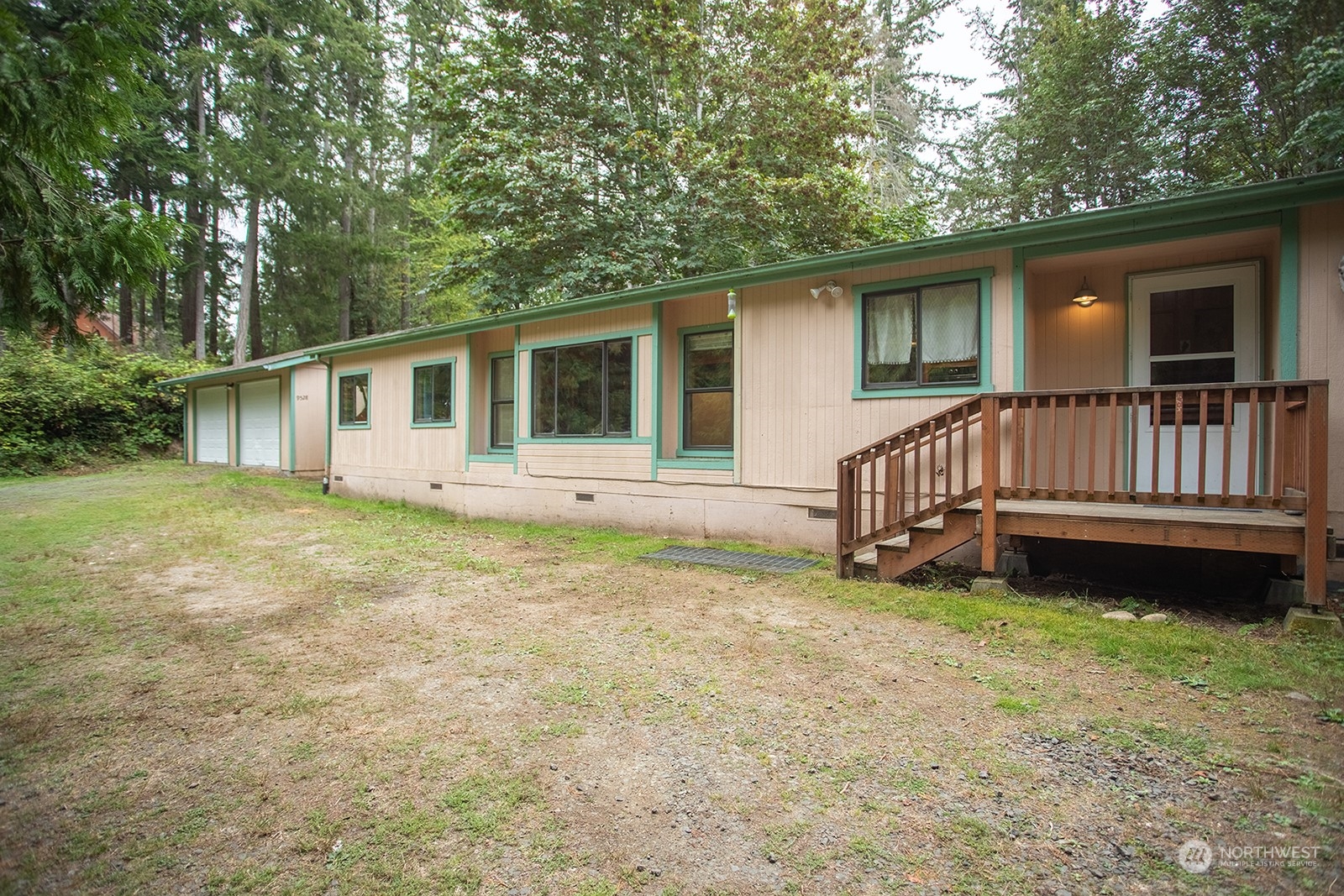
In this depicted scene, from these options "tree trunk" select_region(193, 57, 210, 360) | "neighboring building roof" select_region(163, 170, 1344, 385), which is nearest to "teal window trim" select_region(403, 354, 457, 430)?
"neighboring building roof" select_region(163, 170, 1344, 385)

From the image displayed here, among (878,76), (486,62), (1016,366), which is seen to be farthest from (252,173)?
(1016,366)

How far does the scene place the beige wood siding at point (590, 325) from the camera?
8.25m

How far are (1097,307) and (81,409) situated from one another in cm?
2191

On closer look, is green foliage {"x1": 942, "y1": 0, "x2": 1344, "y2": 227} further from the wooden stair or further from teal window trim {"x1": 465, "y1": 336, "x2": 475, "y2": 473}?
teal window trim {"x1": 465, "y1": 336, "x2": 475, "y2": 473}

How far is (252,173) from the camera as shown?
19578 mm

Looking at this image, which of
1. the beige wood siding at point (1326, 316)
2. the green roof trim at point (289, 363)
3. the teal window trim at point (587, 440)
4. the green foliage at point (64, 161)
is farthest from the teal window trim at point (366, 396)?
the beige wood siding at point (1326, 316)

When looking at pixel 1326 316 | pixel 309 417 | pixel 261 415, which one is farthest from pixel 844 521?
pixel 261 415

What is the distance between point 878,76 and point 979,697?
19.9 meters

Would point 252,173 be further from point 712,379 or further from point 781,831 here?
point 781,831

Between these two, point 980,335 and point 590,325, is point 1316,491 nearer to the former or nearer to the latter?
point 980,335

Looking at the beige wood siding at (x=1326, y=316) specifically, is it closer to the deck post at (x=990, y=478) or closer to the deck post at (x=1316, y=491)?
the deck post at (x=1316, y=491)

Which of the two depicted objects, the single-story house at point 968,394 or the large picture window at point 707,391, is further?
the large picture window at point 707,391

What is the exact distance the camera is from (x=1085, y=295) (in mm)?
5801

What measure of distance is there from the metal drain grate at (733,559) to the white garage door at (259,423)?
538 inches
